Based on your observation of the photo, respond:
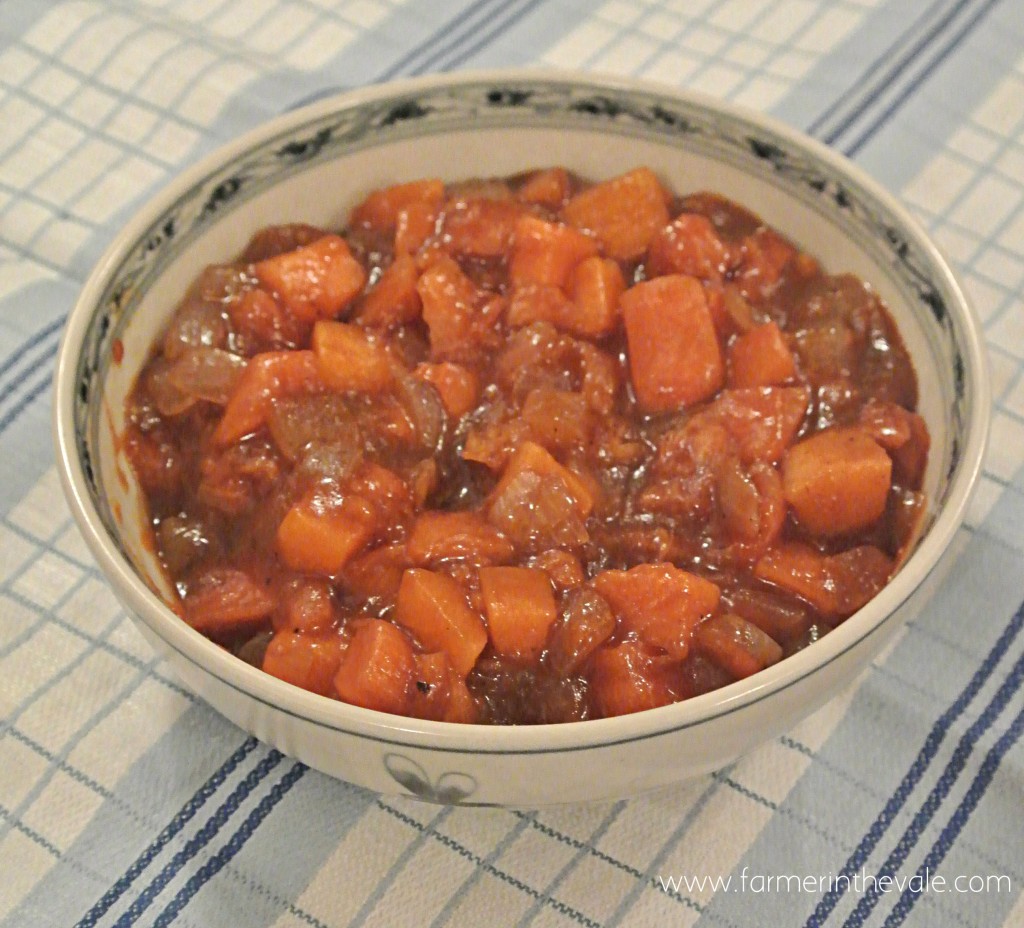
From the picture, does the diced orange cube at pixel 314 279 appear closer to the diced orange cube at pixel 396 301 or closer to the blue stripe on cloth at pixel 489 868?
the diced orange cube at pixel 396 301

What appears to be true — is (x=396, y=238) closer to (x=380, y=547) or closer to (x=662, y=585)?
(x=380, y=547)

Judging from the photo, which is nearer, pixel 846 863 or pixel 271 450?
pixel 846 863

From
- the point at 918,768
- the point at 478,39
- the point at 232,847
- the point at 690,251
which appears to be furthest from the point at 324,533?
the point at 478,39

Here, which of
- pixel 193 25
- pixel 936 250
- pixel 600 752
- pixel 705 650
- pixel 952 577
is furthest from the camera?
pixel 193 25

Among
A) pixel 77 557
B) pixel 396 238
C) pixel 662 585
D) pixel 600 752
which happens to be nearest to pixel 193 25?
Answer: pixel 396 238

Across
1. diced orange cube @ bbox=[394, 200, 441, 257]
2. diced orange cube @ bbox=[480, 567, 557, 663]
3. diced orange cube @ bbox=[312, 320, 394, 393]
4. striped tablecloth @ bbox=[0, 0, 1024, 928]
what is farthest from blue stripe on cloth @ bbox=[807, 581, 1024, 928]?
diced orange cube @ bbox=[394, 200, 441, 257]

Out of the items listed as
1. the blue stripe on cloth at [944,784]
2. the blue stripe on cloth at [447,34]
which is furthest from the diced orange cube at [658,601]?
the blue stripe on cloth at [447,34]

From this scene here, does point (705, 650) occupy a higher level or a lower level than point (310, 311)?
lower
